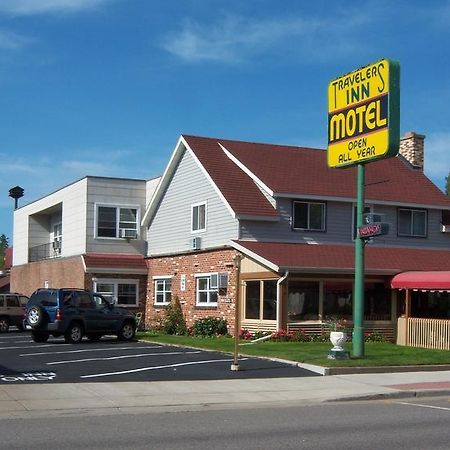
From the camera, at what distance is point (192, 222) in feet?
108

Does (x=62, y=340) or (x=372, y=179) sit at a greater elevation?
(x=372, y=179)

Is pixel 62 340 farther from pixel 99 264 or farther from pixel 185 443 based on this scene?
pixel 185 443

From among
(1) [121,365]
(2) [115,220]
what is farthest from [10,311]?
(1) [121,365]

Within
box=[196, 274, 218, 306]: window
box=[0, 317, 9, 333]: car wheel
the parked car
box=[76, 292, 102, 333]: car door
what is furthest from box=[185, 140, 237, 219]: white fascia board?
box=[0, 317, 9, 333]: car wheel

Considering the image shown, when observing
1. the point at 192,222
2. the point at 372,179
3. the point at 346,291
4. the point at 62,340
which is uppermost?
the point at 372,179

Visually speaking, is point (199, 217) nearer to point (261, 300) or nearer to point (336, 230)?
point (336, 230)

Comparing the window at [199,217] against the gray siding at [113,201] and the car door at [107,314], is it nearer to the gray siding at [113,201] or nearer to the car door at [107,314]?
the gray siding at [113,201]

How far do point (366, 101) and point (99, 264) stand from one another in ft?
60.2

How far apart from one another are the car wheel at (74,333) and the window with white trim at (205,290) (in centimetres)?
596

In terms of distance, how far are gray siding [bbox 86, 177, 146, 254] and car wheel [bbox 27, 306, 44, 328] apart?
416 inches

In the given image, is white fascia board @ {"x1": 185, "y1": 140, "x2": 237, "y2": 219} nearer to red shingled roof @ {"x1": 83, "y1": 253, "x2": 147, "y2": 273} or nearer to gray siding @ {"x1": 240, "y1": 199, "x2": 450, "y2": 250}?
gray siding @ {"x1": 240, "y1": 199, "x2": 450, "y2": 250}

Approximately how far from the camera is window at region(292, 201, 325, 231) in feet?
99.7

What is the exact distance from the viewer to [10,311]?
113ft

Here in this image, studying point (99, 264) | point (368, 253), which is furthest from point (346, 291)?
point (99, 264)
